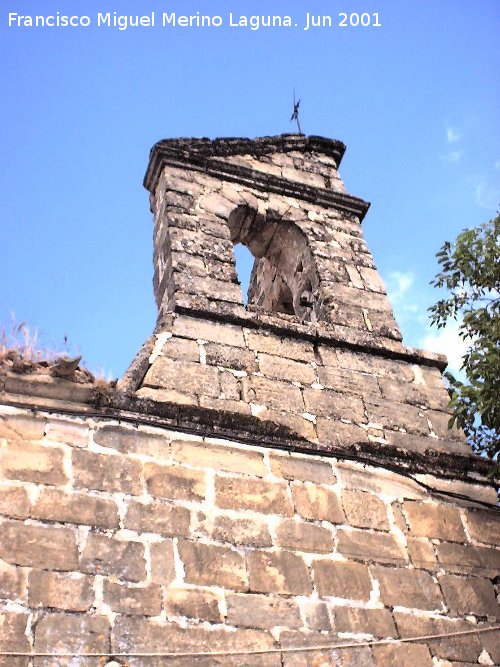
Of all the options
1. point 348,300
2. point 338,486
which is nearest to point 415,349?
point 348,300

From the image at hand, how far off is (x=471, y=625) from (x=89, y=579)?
2013 mm

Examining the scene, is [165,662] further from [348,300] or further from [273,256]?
[273,256]

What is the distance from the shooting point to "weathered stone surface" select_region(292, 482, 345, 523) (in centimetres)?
426

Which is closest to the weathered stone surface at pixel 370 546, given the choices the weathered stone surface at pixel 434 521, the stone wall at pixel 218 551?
the stone wall at pixel 218 551

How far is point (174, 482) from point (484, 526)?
1.93m

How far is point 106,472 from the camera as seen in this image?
3988mm

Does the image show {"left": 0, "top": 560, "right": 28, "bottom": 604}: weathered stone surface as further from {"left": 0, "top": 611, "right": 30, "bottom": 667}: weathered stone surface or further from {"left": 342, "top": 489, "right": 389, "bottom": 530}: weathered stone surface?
{"left": 342, "top": 489, "right": 389, "bottom": 530}: weathered stone surface

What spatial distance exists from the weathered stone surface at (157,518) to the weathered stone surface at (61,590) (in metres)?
0.38

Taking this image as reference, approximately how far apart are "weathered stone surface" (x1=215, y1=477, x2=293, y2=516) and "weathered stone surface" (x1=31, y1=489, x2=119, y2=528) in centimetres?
59

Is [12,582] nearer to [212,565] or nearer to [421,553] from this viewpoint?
[212,565]

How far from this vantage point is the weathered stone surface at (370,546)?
13.7 ft

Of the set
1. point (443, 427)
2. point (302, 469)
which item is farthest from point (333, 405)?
point (443, 427)

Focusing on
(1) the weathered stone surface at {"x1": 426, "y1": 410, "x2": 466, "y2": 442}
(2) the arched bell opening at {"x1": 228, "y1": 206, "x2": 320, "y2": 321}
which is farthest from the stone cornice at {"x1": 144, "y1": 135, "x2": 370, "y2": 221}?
(1) the weathered stone surface at {"x1": 426, "y1": 410, "x2": 466, "y2": 442}

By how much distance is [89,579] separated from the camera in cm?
352
